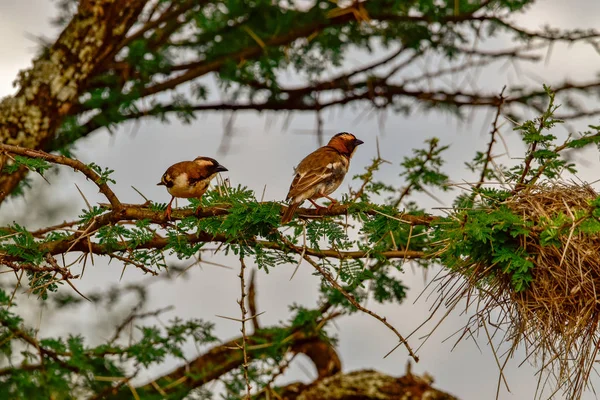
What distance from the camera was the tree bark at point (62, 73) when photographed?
25.8 feet

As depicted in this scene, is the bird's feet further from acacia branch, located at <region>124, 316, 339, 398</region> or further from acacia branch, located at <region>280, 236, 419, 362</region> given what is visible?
acacia branch, located at <region>124, 316, 339, 398</region>

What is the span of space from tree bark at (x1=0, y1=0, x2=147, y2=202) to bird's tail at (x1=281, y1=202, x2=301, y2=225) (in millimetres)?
3417

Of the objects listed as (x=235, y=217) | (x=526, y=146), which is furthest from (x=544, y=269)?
(x=235, y=217)

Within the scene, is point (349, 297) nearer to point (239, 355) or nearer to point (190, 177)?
Answer: point (190, 177)

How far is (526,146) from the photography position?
5.73 metres

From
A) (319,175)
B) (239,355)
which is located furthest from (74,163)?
(239,355)

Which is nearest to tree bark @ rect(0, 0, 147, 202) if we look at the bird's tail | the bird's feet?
the bird's feet

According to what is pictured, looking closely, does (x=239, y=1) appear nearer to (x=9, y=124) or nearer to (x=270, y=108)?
(x=270, y=108)

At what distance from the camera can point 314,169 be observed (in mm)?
6422

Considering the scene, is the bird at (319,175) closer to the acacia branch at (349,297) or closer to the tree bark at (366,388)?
the acacia branch at (349,297)

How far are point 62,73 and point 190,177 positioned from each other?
8.79 ft

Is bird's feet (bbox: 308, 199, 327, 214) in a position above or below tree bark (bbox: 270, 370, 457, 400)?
above

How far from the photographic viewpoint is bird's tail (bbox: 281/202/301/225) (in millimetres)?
5287

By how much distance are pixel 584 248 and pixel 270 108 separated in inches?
219
